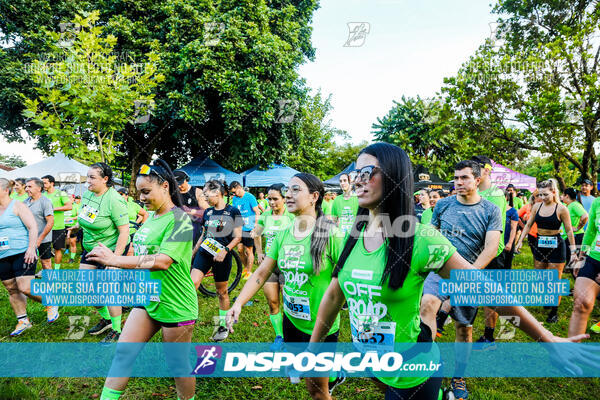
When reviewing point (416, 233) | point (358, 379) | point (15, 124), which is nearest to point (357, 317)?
point (416, 233)

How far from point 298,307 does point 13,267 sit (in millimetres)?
4323

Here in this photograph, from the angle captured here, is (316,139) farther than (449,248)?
Yes

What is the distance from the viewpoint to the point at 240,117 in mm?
14188

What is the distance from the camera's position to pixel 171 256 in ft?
8.13

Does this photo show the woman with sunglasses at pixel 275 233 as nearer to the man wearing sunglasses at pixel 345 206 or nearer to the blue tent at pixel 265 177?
the man wearing sunglasses at pixel 345 206

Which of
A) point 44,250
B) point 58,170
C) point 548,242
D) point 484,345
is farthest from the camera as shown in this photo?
point 58,170

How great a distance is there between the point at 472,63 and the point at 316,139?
48.9 feet

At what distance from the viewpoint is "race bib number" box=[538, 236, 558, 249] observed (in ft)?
18.0

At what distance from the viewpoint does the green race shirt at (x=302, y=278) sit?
2.69m

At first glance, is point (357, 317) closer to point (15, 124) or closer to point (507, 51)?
point (507, 51)

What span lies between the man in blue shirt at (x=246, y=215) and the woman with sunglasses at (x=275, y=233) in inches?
61.9

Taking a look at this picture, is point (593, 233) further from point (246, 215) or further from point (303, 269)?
point (246, 215)

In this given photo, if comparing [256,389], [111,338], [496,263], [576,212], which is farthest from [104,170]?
[576,212]

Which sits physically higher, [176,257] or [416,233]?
[416,233]
